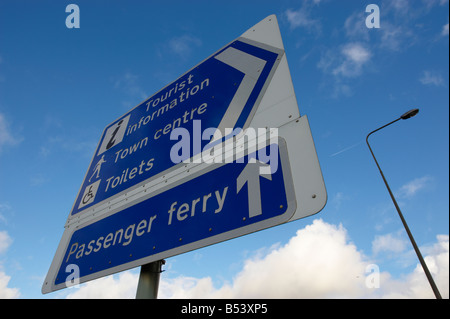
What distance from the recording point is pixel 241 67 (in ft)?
5.16

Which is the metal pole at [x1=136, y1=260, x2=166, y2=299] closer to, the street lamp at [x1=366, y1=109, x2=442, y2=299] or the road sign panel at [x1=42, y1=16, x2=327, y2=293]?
the road sign panel at [x1=42, y1=16, x2=327, y2=293]

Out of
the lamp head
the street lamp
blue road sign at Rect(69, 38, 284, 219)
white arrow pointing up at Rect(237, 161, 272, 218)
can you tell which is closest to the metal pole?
blue road sign at Rect(69, 38, 284, 219)

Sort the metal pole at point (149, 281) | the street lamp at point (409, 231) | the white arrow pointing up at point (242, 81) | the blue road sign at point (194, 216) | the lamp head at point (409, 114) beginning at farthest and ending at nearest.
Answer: the lamp head at point (409, 114) → the street lamp at point (409, 231) → the white arrow pointing up at point (242, 81) → the metal pole at point (149, 281) → the blue road sign at point (194, 216)

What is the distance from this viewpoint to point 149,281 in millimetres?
1187

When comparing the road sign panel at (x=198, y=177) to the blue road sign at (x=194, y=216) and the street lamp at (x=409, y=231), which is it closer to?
the blue road sign at (x=194, y=216)

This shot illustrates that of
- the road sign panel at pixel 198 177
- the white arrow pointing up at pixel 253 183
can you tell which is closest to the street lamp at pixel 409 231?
the road sign panel at pixel 198 177

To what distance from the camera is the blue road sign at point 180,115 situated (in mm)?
1372

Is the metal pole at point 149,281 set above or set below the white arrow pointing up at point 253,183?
below

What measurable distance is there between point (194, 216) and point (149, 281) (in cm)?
43

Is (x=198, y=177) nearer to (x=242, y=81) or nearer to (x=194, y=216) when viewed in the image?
(x=194, y=216)

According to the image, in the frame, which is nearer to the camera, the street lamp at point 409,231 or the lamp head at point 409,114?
the street lamp at point 409,231

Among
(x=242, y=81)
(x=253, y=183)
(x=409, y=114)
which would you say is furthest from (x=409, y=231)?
(x=253, y=183)

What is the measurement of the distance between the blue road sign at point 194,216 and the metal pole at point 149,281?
110 mm
